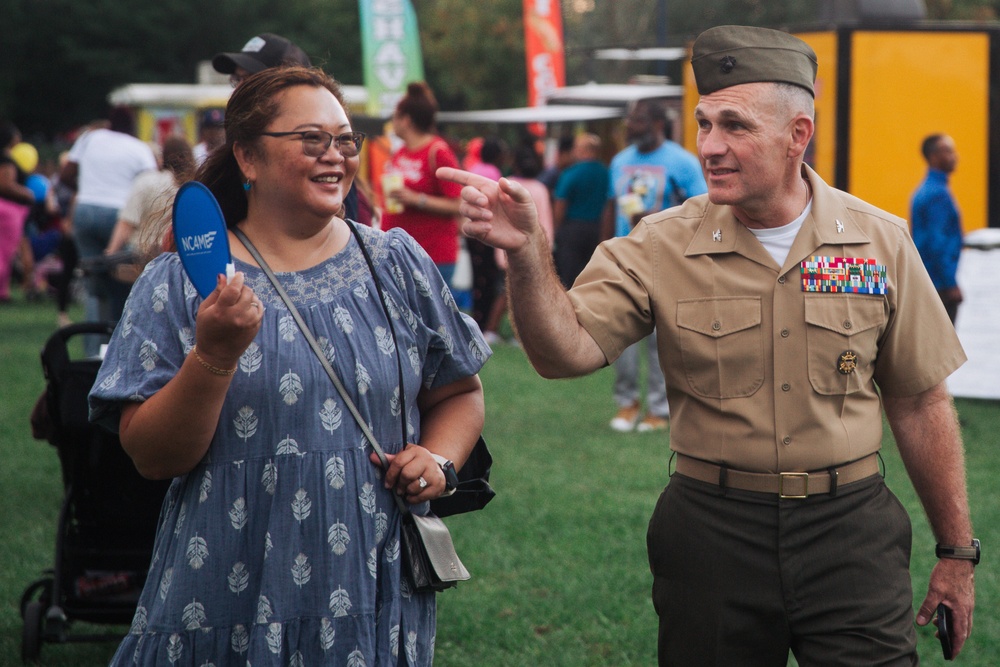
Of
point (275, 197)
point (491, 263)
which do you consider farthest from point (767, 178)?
point (491, 263)

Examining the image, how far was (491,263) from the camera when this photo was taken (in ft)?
45.9

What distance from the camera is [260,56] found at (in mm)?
4191

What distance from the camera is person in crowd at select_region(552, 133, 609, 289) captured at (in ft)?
40.6

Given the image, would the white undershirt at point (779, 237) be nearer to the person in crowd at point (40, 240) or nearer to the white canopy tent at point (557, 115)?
the person in crowd at point (40, 240)

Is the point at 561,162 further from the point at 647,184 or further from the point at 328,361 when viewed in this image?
the point at 328,361

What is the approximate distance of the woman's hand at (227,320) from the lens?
87.9 inches

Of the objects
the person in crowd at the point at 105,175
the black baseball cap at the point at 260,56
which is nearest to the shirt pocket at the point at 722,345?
the black baseball cap at the point at 260,56

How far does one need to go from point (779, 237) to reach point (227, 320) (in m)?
1.44

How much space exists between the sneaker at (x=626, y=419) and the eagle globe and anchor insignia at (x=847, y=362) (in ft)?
20.5

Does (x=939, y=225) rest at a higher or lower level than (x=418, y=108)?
lower

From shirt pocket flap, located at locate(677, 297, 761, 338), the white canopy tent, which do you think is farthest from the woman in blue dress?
the white canopy tent

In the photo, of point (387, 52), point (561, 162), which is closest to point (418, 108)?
point (561, 162)

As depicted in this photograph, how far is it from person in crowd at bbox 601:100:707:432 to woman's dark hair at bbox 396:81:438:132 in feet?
5.31

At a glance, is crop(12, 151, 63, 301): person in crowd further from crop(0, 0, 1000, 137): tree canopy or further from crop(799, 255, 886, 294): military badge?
crop(0, 0, 1000, 137): tree canopy
